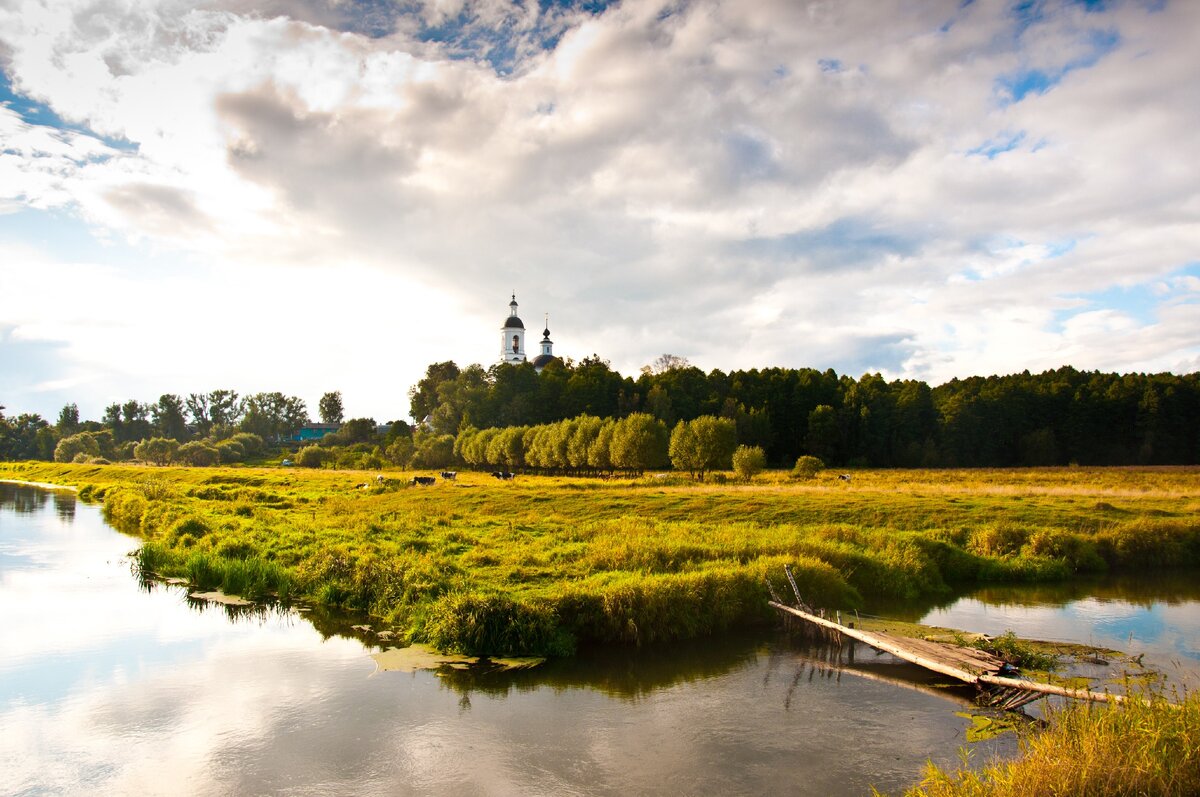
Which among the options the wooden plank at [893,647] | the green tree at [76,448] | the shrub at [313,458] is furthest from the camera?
the green tree at [76,448]

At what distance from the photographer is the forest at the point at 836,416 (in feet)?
343

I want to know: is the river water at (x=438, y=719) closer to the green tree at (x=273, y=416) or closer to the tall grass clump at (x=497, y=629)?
the tall grass clump at (x=497, y=629)

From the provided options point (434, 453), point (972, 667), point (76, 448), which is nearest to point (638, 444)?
point (434, 453)

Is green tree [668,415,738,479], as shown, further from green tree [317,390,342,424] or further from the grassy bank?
green tree [317,390,342,424]

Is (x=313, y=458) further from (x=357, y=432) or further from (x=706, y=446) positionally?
(x=706, y=446)

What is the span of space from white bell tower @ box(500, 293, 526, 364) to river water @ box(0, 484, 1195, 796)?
145883mm

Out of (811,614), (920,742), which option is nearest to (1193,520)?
(811,614)

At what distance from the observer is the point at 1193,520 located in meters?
36.9

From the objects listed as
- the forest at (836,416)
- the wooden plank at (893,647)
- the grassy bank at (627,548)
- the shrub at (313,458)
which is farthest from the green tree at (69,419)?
the wooden plank at (893,647)

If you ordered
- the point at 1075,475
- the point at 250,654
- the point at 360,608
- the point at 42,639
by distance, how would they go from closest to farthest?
→ the point at 250,654
the point at 42,639
the point at 360,608
the point at 1075,475

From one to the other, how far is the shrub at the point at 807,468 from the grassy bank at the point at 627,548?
22963 mm

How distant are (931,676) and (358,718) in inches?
533

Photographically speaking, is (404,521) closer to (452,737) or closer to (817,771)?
(452,737)

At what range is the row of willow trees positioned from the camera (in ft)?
344
